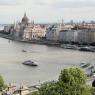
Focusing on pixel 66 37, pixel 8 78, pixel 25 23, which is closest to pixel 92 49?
pixel 66 37

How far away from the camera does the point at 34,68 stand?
55.6 feet

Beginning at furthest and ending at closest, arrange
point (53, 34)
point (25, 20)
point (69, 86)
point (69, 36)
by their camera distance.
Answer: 1. point (25, 20)
2. point (53, 34)
3. point (69, 36)
4. point (69, 86)

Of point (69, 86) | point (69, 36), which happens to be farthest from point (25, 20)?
point (69, 86)

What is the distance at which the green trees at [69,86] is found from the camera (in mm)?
6007

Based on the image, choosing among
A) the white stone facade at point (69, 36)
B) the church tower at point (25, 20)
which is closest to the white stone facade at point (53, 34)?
the white stone facade at point (69, 36)

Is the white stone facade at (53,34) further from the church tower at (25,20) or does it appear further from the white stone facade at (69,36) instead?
the church tower at (25,20)

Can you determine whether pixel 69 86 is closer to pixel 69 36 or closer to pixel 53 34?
pixel 69 36

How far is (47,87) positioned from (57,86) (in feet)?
0.63

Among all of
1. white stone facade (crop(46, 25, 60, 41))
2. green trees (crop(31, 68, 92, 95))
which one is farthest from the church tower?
green trees (crop(31, 68, 92, 95))

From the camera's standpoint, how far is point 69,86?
606 centimetres

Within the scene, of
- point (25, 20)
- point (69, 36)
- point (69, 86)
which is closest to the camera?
point (69, 86)

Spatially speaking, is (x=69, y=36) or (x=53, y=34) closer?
(x=69, y=36)

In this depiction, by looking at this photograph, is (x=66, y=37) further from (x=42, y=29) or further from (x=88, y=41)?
(x=42, y=29)

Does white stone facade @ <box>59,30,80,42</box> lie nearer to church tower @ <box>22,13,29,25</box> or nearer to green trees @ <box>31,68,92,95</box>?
church tower @ <box>22,13,29,25</box>
